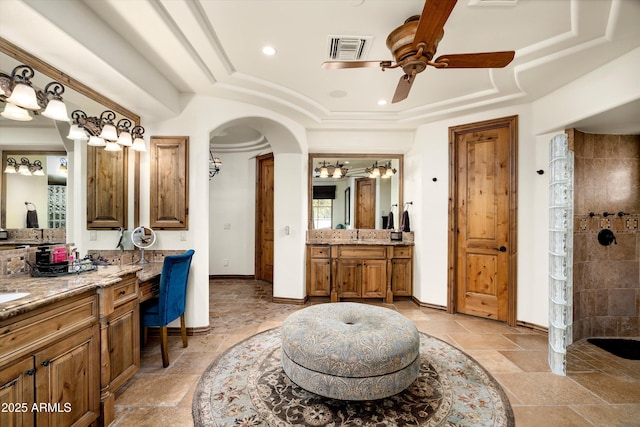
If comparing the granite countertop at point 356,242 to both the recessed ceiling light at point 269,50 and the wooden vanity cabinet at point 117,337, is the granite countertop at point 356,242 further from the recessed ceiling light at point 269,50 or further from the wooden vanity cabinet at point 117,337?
the recessed ceiling light at point 269,50

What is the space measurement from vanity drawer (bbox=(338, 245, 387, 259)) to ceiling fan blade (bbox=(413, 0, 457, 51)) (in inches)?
120

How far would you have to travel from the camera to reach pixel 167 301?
101 inches

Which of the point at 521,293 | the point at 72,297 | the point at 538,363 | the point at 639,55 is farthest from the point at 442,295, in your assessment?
the point at 72,297

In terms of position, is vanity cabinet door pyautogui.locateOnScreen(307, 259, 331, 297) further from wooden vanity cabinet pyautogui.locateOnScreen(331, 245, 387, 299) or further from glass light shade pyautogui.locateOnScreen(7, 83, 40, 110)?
glass light shade pyautogui.locateOnScreen(7, 83, 40, 110)

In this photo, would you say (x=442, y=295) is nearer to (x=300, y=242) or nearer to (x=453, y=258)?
(x=453, y=258)

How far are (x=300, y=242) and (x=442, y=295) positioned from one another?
2.29 metres

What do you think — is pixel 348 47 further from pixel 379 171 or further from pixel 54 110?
pixel 379 171

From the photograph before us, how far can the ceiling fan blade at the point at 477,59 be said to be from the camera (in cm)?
185

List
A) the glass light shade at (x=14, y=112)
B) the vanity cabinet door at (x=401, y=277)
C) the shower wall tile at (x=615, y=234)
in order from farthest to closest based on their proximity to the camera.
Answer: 1. the vanity cabinet door at (x=401, y=277)
2. the shower wall tile at (x=615, y=234)
3. the glass light shade at (x=14, y=112)

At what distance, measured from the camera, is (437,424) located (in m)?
1.82

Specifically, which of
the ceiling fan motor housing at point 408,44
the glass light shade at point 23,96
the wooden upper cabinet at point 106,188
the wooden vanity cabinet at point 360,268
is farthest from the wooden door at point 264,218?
the glass light shade at point 23,96

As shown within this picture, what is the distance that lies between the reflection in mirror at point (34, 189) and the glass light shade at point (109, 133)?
0.35m

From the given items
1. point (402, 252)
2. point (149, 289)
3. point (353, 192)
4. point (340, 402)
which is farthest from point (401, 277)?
point (149, 289)

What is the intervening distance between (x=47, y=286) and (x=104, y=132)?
152 centimetres
